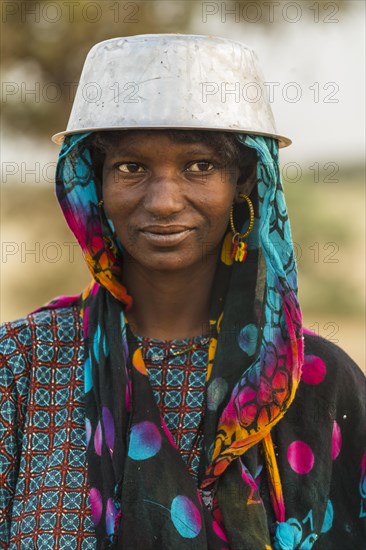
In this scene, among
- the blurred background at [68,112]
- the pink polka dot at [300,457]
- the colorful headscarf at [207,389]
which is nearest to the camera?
the colorful headscarf at [207,389]

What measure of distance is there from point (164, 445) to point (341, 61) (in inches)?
303

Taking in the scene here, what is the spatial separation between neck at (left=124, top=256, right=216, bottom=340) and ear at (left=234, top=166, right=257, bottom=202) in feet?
0.62

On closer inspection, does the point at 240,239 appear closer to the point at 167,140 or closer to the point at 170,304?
the point at 170,304

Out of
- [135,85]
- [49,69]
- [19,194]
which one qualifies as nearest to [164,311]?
[135,85]

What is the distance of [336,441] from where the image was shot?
2738mm

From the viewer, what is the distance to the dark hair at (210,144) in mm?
2514

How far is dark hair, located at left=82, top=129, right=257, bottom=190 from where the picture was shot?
251 centimetres

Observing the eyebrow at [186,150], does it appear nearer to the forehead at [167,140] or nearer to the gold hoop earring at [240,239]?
the forehead at [167,140]

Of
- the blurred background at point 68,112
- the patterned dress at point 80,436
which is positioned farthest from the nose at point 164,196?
the blurred background at point 68,112

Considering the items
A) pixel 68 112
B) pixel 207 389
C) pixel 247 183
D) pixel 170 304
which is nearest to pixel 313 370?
pixel 207 389

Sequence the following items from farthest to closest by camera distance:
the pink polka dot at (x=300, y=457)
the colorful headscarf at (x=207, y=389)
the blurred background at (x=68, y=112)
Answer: the blurred background at (x=68, y=112), the pink polka dot at (x=300, y=457), the colorful headscarf at (x=207, y=389)

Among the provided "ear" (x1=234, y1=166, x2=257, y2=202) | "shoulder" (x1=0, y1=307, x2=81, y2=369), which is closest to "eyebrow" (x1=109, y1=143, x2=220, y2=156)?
"ear" (x1=234, y1=166, x2=257, y2=202)

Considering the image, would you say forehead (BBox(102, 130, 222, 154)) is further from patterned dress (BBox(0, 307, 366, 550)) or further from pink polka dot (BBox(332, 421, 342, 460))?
pink polka dot (BBox(332, 421, 342, 460))

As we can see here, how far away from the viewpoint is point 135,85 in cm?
251
